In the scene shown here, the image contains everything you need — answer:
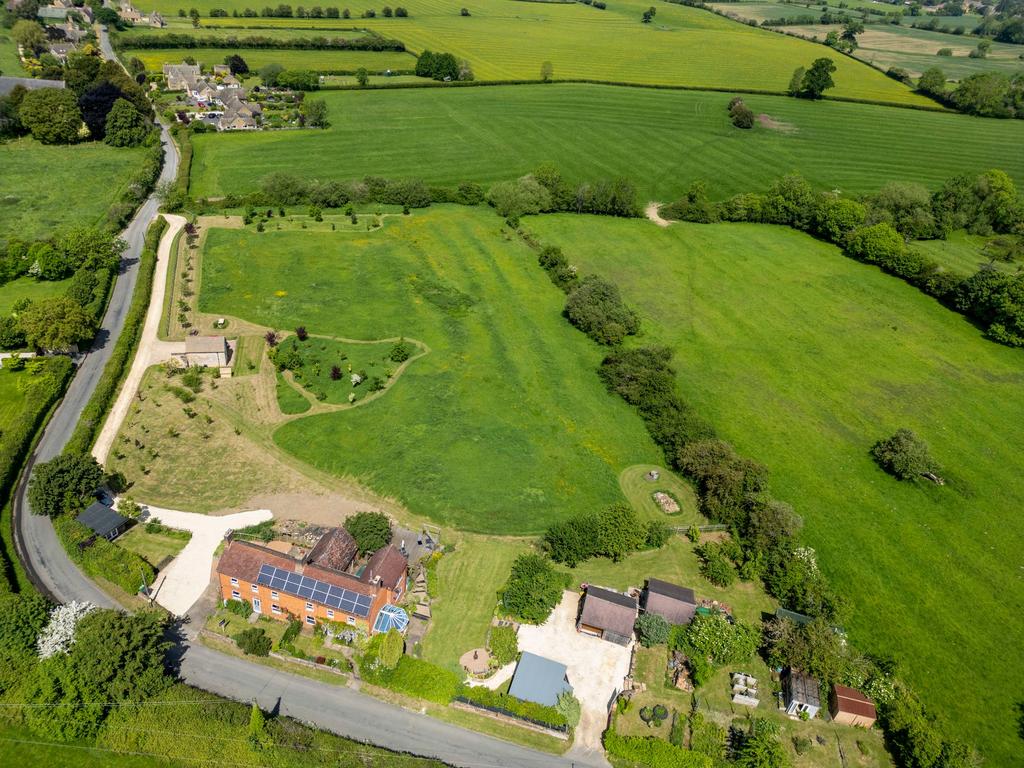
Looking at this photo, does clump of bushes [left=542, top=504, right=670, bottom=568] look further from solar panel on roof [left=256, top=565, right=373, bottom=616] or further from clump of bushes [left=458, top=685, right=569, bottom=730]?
solar panel on roof [left=256, top=565, right=373, bottom=616]

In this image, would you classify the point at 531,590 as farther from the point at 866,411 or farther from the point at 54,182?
the point at 54,182

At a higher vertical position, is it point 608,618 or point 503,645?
point 608,618

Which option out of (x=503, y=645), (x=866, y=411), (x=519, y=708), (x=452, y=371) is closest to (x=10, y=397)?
(x=452, y=371)

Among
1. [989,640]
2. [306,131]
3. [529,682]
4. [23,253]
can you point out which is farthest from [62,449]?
[306,131]

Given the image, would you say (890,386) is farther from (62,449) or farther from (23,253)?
(23,253)

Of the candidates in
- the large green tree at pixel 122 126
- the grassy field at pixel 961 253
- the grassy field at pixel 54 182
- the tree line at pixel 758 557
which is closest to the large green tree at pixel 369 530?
the tree line at pixel 758 557

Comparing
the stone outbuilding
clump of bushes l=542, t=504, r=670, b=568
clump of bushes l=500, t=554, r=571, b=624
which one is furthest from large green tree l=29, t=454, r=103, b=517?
clump of bushes l=542, t=504, r=670, b=568
